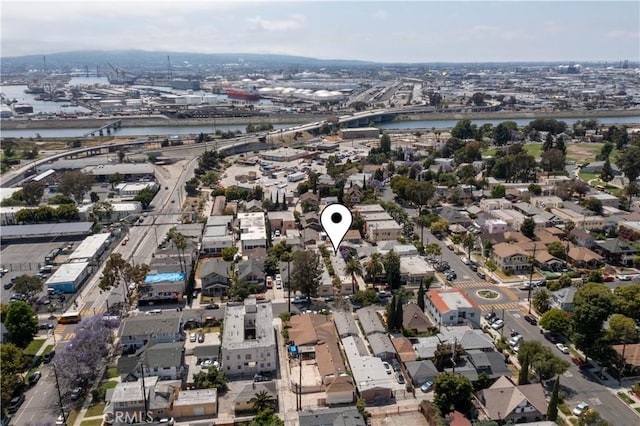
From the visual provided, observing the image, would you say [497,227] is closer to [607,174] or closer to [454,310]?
[454,310]

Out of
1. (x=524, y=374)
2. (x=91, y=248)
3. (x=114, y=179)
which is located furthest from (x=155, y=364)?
(x=114, y=179)

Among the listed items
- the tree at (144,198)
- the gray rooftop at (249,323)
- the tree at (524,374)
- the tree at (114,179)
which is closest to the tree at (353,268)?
the gray rooftop at (249,323)

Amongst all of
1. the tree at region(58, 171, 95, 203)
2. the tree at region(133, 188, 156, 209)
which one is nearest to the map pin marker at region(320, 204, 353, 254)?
the tree at region(133, 188, 156, 209)

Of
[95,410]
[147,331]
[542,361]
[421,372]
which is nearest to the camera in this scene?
[95,410]

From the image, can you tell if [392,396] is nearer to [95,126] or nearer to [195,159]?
[195,159]

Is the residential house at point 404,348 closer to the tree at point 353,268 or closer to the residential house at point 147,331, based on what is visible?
the tree at point 353,268

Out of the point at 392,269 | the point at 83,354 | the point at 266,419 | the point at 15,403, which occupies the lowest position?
the point at 15,403
